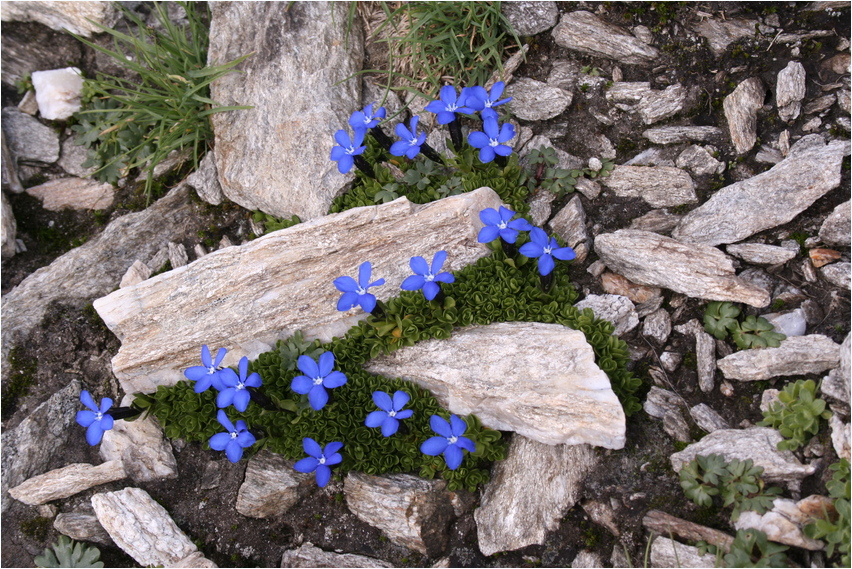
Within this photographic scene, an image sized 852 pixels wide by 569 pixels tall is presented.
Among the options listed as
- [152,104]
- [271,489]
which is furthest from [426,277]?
[152,104]

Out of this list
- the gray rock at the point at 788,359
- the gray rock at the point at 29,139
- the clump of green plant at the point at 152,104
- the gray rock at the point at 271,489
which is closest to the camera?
the gray rock at the point at 788,359

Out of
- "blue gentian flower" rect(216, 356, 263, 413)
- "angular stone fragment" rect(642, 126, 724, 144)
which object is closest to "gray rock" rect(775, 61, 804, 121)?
"angular stone fragment" rect(642, 126, 724, 144)

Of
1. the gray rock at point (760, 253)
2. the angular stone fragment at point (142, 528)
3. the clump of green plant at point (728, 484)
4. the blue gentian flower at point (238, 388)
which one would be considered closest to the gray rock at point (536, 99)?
the gray rock at point (760, 253)

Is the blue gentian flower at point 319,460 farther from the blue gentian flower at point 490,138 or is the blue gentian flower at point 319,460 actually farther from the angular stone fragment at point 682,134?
the angular stone fragment at point 682,134

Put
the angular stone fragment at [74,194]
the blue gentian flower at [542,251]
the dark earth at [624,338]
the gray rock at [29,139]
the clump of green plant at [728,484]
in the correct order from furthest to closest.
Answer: the gray rock at [29,139] < the angular stone fragment at [74,194] < the blue gentian flower at [542,251] < the dark earth at [624,338] < the clump of green plant at [728,484]

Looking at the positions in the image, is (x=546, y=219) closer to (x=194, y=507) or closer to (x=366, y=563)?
(x=366, y=563)

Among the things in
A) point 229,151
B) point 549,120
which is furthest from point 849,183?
point 229,151
